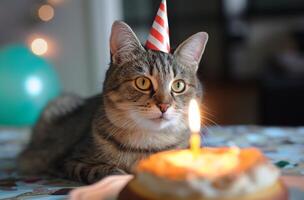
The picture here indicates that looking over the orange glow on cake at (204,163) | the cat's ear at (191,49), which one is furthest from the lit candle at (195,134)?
the cat's ear at (191,49)

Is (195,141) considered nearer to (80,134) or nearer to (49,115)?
(80,134)

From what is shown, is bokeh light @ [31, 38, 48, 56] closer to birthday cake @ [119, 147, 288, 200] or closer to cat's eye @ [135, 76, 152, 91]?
cat's eye @ [135, 76, 152, 91]

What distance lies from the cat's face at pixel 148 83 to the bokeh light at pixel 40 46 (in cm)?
209

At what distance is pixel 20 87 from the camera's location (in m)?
2.37

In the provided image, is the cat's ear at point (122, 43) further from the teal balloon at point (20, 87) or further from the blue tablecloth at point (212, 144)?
the teal balloon at point (20, 87)

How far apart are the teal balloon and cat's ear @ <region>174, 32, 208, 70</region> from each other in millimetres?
1331

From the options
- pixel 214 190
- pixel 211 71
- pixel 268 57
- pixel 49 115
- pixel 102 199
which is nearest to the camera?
pixel 214 190

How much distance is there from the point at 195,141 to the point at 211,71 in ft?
14.2

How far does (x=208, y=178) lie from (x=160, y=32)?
0.56m

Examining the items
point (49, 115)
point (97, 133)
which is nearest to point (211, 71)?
point (49, 115)

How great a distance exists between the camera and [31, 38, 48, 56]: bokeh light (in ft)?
10.5

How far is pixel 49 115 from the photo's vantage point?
1605 millimetres

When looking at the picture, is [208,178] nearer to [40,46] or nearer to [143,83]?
[143,83]

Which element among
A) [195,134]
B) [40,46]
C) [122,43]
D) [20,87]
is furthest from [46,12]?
[195,134]
